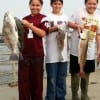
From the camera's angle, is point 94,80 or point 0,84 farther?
point 94,80

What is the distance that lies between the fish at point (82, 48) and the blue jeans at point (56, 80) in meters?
0.32

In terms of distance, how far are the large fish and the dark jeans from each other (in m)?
0.49

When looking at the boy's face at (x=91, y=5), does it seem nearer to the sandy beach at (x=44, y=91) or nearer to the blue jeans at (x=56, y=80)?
the blue jeans at (x=56, y=80)

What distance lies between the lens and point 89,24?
24.3 feet

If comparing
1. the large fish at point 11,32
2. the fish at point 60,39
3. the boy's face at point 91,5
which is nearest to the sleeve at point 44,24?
the fish at point 60,39

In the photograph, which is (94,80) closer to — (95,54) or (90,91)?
(90,91)

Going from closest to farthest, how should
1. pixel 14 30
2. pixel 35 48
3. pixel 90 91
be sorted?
pixel 14 30, pixel 35 48, pixel 90 91

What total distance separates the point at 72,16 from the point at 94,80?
12.5ft

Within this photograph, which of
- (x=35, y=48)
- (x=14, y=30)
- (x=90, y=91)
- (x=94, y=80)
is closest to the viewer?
(x=14, y=30)

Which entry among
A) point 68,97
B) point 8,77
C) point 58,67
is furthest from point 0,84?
point 58,67

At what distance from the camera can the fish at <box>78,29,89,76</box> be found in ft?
23.4

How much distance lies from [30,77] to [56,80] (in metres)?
0.74

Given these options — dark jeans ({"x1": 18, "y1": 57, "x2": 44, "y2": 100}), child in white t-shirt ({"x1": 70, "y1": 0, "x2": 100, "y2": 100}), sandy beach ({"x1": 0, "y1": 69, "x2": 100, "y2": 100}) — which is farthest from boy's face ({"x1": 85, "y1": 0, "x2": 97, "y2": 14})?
sandy beach ({"x1": 0, "y1": 69, "x2": 100, "y2": 100})

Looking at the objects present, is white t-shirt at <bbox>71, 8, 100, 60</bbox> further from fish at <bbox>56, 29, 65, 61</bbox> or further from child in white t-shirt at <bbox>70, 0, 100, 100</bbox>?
fish at <bbox>56, 29, 65, 61</bbox>
